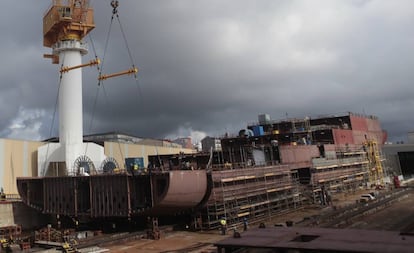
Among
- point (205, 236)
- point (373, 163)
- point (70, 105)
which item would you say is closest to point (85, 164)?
point (70, 105)

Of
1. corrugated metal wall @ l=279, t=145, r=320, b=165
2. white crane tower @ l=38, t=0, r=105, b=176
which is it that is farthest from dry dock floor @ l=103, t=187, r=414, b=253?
white crane tower @ l=38, t=0, r=105, b=176

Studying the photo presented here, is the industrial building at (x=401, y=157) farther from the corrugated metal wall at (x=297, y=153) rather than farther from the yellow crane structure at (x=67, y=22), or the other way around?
the yellow crane structure at (x=67, y=22)

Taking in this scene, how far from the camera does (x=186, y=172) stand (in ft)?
99.1

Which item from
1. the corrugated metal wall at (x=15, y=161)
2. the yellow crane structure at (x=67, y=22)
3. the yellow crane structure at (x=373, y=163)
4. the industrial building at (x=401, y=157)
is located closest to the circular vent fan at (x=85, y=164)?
the corrugated metal wall at (x=15, y=161)

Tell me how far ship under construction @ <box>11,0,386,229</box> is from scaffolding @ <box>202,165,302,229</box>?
11 cm

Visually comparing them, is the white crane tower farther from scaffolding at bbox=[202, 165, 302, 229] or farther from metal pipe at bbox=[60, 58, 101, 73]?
scaffolding at bbox=[202, 165, 302, 229]

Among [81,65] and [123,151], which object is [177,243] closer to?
[81,65]

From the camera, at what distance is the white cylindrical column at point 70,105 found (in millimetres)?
47938

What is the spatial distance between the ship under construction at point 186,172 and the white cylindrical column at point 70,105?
0.13m

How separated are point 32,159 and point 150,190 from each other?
2635cm

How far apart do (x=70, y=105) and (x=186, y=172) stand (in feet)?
86.7

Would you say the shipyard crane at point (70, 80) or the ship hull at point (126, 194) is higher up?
the shipyard crane at point (70, 80)

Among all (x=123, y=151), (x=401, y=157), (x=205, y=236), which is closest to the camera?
(x=205, y=236)

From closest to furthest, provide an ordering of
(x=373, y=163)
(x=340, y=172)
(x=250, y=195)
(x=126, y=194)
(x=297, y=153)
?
1. (x=126, y=194)
2. (x=250, y=195)
3. (x=297, y=153)
4. (x=340, y=172)
5. (x=373, y=163)
